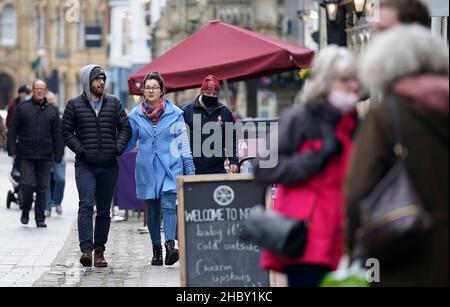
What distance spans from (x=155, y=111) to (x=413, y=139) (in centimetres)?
760

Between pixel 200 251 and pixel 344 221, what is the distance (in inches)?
152

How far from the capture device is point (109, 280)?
12.2 m

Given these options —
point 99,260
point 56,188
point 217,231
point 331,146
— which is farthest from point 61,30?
point 331,146

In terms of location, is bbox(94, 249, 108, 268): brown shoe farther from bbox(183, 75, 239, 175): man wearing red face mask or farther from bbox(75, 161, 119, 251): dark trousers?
bbox(183, 75, 239, 175): man wearing red face mask

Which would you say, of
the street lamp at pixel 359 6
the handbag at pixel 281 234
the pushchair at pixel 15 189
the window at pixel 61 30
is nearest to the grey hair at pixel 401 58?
the handbag at pixel 281 234

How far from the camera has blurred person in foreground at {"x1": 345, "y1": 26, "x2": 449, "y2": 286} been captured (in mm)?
5984

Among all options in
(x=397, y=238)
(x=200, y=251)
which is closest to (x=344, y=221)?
(x=397, y=238)

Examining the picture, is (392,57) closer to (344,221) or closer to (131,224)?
(344,221)

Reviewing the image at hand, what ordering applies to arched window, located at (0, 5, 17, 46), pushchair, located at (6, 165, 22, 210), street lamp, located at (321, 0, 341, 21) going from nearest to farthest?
pushchair, located at (6, 165, 22, 210) → street lamp, located at (321, 0, 341, 21) → arched window, located at (0, 5, 17, 46)

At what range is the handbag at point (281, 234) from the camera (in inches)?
262

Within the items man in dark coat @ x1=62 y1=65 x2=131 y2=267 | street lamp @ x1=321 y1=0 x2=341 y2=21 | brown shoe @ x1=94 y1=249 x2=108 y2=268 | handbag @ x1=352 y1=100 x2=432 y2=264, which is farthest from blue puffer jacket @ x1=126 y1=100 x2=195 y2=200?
street lamp @ x1=321 y1=0 x2=341 y2=21

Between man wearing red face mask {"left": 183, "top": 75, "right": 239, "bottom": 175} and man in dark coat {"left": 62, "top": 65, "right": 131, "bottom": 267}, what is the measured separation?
732 mm

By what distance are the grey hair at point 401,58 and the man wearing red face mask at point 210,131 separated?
7.21m

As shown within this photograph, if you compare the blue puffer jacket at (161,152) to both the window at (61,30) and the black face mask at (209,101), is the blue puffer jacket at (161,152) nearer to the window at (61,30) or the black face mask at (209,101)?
the black face mask at (209,101)
